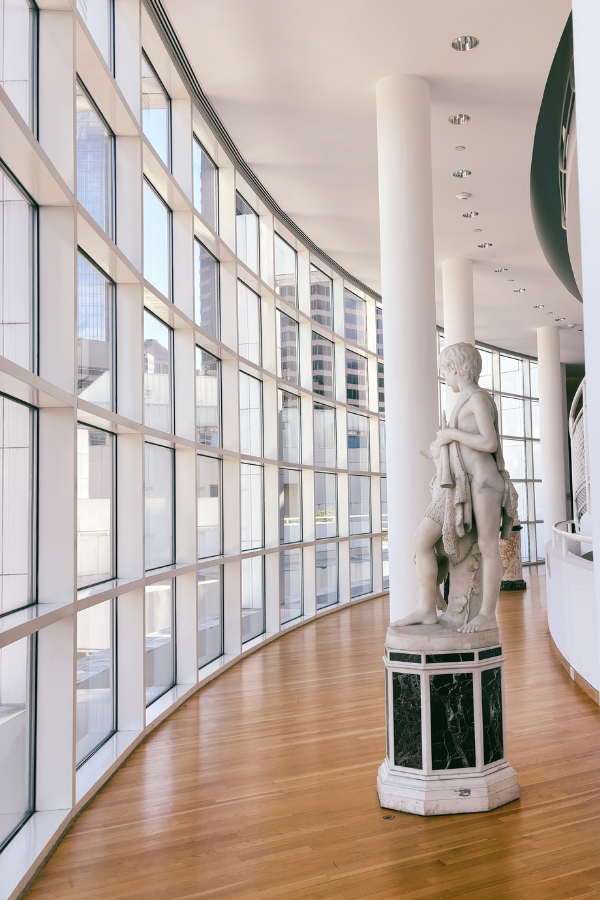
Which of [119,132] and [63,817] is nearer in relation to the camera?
[63,817]

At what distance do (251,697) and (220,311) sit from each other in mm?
4606

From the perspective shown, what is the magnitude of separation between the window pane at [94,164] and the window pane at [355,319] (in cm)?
901

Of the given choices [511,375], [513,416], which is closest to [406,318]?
[511,375]

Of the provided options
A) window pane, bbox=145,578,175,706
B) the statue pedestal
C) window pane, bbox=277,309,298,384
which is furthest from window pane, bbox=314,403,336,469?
the statue pedestal

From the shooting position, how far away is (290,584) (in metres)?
12.1

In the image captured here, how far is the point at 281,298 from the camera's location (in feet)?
38.2

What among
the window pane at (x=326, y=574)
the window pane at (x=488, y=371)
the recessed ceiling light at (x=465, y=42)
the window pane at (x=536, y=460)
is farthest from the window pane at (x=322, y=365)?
the window pane at (x=536, y=460)

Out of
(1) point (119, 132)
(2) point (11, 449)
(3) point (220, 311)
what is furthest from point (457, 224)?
(2) point (11, 449)

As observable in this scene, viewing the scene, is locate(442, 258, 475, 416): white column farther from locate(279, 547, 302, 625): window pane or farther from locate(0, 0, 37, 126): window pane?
locate(0, 0, 37, 126): window pane

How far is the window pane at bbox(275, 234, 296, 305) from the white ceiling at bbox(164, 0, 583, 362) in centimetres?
47

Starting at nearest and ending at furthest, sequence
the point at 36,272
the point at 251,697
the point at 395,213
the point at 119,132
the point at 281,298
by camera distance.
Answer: the point at 36,272, the point at 119,132, the point at 251,697, the point at 395,213, the point at 281,298

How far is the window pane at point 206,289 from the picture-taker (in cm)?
877

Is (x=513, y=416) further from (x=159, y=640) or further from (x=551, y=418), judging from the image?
(x=159, y=640)

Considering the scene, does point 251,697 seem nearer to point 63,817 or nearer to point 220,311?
point 63,817
